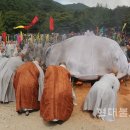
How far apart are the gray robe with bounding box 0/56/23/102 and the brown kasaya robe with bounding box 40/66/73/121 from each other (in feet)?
5.20

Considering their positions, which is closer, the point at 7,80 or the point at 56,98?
the point at 56,98

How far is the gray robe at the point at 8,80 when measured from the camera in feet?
30.8

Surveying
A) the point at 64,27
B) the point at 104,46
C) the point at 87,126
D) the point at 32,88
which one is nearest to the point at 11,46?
the point at 104,46

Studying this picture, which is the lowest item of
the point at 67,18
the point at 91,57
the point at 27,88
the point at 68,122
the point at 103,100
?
the point at 67,18

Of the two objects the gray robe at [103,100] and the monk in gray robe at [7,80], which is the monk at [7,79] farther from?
the gray robe at [103,100]

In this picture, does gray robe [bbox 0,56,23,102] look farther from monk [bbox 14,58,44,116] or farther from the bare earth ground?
monk [bbox 14,58,44,116]

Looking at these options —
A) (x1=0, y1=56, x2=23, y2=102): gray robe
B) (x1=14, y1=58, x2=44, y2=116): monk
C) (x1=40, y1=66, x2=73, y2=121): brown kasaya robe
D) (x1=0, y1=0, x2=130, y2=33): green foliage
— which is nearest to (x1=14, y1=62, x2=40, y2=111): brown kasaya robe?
(x1=14, y1=58, x2=44, y2=116): monk

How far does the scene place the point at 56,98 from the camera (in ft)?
25.5

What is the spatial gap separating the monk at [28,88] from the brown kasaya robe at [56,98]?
1.38 feet

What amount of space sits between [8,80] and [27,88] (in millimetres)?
1179

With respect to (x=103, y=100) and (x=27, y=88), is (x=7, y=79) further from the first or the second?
(x=103, y=100)

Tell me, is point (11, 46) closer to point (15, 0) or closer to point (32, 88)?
Result: point (32, 88)

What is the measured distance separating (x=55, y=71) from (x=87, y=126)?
1.50 m

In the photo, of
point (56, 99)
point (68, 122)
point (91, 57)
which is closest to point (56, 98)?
point (56, 99)
